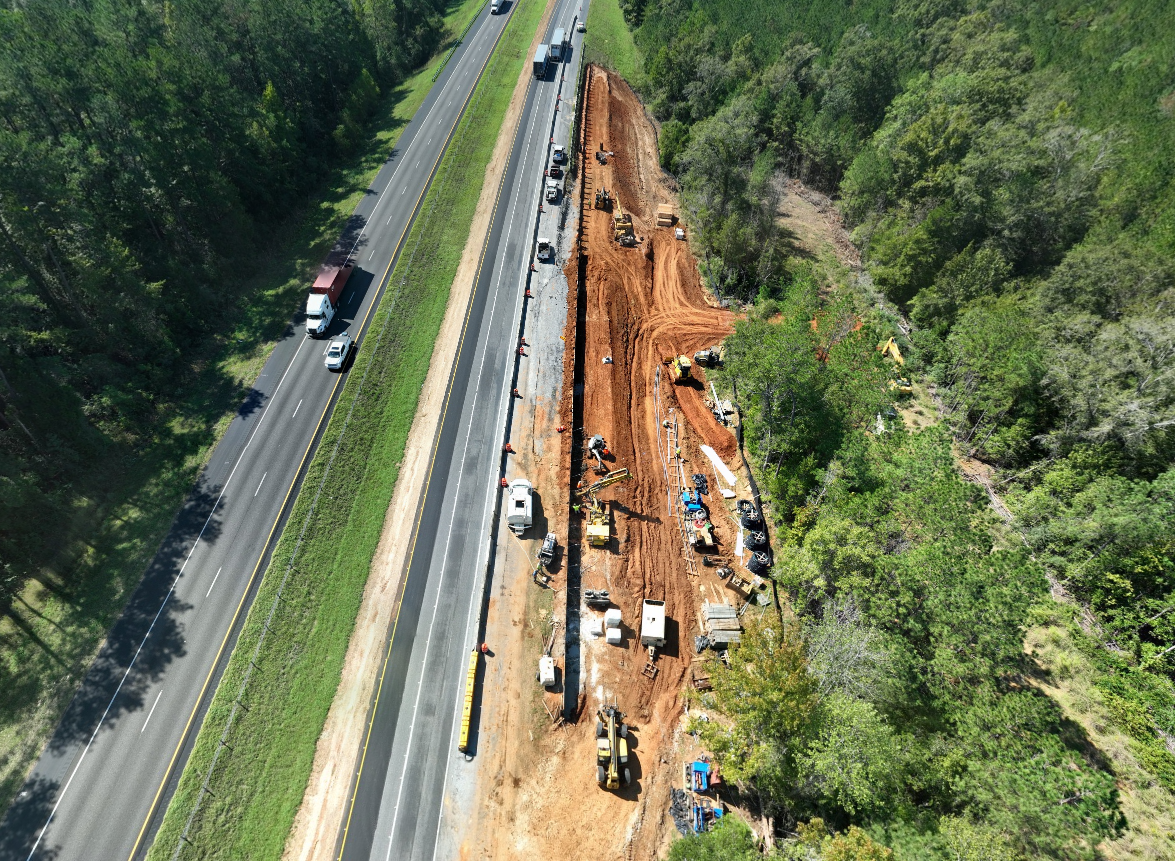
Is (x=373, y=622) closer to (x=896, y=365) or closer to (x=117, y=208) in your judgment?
(x=117, y=208)

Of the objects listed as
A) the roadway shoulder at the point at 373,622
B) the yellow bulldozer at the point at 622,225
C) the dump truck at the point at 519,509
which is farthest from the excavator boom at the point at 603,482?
the yellow bulldozer at the point at 622,225

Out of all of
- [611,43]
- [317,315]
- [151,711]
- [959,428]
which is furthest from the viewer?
[611,43]

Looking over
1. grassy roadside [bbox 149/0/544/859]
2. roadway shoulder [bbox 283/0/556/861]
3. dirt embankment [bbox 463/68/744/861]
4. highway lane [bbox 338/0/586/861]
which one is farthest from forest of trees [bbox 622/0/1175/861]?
grassy roadside [bbox 149/0/544/859]

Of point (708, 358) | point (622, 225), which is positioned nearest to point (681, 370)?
point (708, 358)

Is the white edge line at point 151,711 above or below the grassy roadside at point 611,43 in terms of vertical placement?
below

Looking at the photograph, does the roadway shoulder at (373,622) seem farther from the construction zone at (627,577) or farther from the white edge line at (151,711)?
the white edge line at (151,711)

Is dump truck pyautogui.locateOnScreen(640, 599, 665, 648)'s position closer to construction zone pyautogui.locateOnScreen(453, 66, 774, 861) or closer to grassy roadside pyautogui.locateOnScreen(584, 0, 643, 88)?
construction zone pyautogui.locateOnScreen(453, 66, 774, 861)

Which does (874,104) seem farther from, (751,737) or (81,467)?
(81,467)
